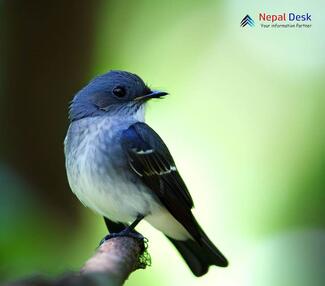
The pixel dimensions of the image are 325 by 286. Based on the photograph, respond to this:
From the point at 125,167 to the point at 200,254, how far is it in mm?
442

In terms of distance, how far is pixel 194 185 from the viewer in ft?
8.04

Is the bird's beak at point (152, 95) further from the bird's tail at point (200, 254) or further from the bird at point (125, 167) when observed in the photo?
the bird's tail at point (200, 254)

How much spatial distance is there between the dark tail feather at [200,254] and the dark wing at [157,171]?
98 mm

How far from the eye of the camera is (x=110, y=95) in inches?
80.2

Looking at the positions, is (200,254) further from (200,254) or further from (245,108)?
(245,108)

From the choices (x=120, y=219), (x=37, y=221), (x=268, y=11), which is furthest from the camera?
(x=268, y=11)

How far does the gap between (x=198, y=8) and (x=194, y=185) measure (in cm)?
68

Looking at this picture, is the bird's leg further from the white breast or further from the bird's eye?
the bird's eye

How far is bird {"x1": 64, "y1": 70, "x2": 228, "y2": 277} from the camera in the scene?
186 centimetres

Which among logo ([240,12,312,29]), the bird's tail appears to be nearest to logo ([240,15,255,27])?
logo ([240,12,312,29])

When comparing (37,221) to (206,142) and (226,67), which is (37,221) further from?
Result: (226,67)

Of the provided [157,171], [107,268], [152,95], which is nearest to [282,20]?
[152,95]

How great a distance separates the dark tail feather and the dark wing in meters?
0.10

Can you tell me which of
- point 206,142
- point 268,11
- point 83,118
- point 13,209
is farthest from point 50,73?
point 268,11
